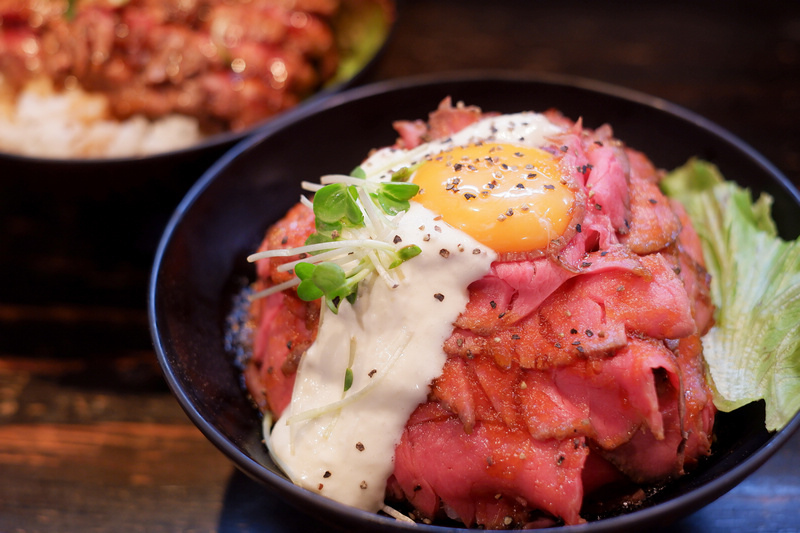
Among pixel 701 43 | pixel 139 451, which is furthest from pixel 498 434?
pixel 701 43

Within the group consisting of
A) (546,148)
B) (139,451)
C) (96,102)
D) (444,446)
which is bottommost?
(139,451)

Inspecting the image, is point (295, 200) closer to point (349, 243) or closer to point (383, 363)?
point (349, 243)

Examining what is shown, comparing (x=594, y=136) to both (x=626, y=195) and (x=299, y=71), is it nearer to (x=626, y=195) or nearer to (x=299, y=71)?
(x=626, y=195)

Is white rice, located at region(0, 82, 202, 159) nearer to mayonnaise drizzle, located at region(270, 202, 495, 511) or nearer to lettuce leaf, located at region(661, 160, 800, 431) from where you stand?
mayonnaise drizzle, located at region(270, 202, 495, 511)

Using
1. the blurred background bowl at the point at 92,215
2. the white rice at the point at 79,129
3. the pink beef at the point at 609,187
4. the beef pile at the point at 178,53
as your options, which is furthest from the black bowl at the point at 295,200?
the white rice at the point at 79,129

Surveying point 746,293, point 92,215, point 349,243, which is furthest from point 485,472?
point 92,215

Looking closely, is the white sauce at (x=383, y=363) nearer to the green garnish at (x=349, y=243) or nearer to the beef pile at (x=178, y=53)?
the green garnish at (x=349, y=243)
